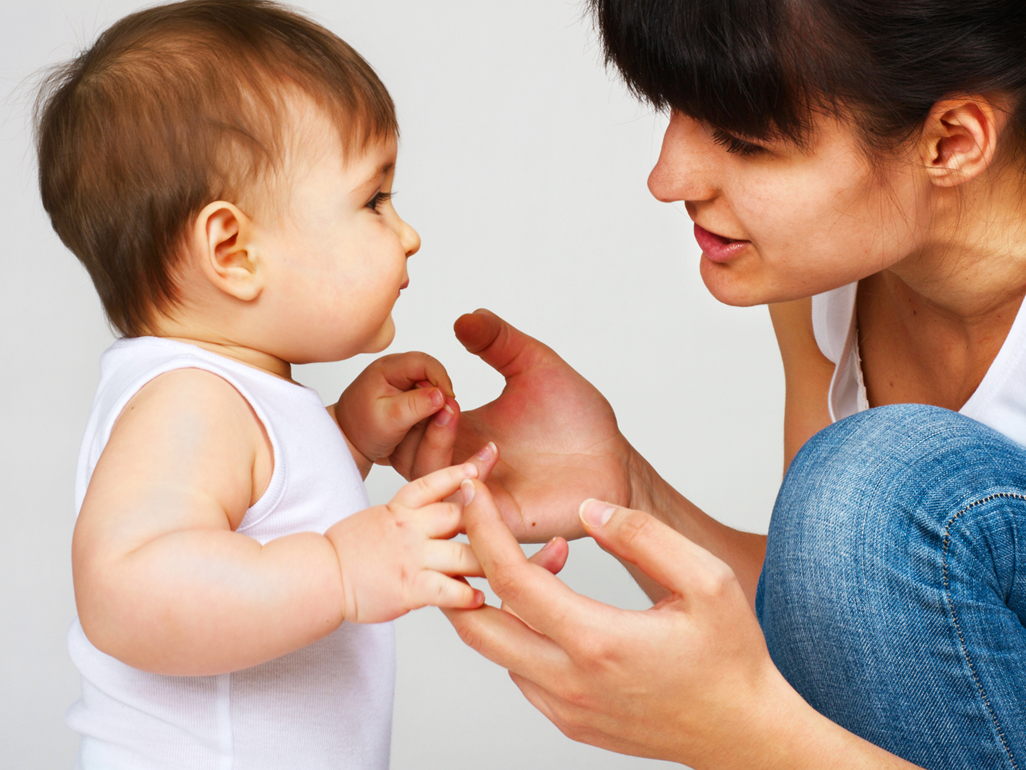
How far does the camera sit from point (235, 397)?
2.80ft

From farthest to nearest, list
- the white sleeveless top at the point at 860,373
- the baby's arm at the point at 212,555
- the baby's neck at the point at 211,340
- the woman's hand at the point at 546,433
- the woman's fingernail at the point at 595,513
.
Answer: the woman's hand at the point at 546,433
the white sleeveless top at the point at 860,373
the baby's neck at the point at 211,340
the woman's fingernail at the point at 595,513
the baby's arm at the point at 212,555

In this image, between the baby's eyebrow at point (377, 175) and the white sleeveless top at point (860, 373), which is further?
the white sleeveless top at point (860, 373)

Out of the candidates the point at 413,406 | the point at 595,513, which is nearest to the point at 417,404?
the point at 413,406

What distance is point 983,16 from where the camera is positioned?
3.00ft

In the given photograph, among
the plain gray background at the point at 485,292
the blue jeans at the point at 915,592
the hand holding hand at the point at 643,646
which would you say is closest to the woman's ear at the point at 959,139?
the blue jeans at the point at 915,592

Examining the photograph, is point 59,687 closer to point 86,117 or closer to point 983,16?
point 86,117

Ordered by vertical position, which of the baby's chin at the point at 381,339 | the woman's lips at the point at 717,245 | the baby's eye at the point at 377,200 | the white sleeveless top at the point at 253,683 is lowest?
the white sleeveless top at the point at 253,683

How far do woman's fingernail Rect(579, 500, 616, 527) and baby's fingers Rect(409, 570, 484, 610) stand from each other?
0.11 metres

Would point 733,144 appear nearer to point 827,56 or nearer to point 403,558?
point 827,56

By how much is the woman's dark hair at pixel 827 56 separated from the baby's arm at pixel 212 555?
0.42m

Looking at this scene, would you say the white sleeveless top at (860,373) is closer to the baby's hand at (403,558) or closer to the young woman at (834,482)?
the young woman at (834,482)

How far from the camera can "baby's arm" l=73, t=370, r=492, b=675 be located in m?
0.73

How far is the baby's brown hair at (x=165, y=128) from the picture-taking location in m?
0.89

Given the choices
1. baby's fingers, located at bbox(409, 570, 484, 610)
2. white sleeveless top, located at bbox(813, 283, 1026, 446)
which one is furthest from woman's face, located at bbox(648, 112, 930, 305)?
baby's fingers, located at bbox(409, 570, 484, 610)
